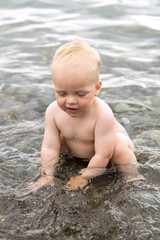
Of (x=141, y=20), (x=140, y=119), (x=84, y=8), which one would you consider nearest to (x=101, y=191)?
(x=140, y=119)

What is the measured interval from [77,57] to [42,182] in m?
1.25

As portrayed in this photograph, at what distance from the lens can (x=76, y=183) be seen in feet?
11.5

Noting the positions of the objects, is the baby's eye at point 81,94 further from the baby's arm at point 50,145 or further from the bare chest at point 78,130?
the baby's arm at point 50,145

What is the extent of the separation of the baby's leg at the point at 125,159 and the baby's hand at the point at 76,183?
0.39m

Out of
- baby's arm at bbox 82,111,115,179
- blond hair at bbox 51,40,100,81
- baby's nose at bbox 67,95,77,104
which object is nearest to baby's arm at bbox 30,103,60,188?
baby's arm at bbox 82,111,115,179

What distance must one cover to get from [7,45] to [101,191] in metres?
6.12

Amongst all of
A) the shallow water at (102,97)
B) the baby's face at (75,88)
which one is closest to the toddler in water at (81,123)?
the baby's face at (75,88)

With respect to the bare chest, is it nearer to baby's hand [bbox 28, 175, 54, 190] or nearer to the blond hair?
baby's hand [bbox 28, 175, 54, 190]

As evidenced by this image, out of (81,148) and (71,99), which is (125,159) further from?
(71,99)

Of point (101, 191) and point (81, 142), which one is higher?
point (81, 142)

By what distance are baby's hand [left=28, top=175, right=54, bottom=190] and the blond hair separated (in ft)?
3.63

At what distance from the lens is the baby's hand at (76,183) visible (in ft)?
11.3

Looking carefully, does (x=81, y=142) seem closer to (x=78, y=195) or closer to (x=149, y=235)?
(x=78, y=195)

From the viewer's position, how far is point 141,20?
1009 cm
